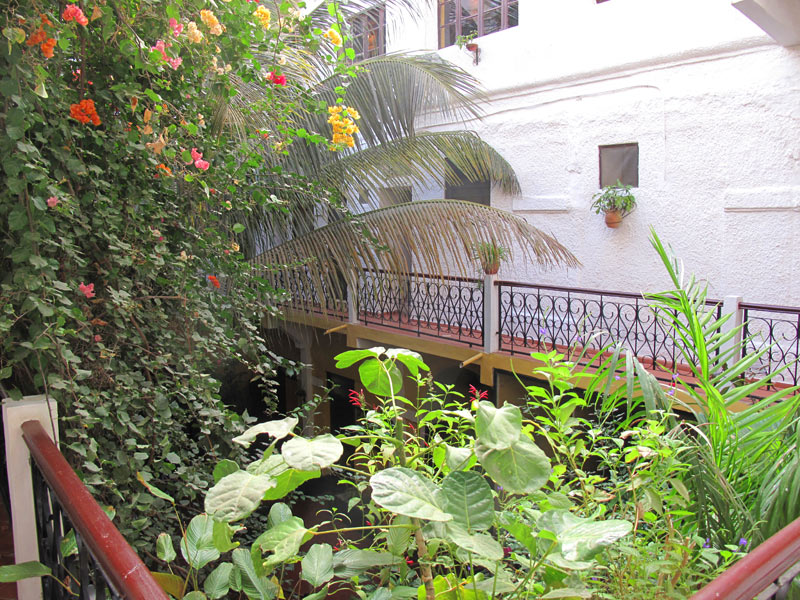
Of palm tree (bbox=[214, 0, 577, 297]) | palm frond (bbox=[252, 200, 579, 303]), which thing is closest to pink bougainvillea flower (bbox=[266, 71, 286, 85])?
palm tree (bbox=[214, 0, 577, 297])

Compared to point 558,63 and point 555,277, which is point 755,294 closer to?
point 555,277

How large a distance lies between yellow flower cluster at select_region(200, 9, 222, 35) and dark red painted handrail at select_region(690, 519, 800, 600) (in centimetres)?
191

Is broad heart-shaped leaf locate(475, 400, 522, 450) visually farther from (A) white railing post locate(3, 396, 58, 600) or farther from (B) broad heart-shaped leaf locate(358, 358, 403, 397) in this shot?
(A) white railing post locate(3, 396, 58, 600)

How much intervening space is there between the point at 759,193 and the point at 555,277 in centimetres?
210

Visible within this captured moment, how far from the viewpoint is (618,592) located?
51.3 inches

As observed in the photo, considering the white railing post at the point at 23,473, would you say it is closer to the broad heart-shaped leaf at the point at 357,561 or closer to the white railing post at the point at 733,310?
the broad heart-shaped leaf at the point at 357,561

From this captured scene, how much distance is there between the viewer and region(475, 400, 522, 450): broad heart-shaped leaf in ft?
3.02

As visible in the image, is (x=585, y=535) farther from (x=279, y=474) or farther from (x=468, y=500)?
(x=279, y=474)

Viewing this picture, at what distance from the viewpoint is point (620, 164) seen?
586 cm

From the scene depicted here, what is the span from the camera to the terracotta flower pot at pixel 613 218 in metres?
5.75

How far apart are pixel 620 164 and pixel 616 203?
449 millimetres

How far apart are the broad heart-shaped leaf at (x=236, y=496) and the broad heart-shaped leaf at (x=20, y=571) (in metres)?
0.47

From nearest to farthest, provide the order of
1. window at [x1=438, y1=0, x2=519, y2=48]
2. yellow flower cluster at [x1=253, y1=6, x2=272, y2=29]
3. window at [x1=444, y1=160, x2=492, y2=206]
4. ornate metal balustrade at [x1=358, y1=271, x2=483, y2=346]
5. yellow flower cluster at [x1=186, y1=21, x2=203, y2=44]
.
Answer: yellow flower cluster at [x1=186, y1=21, x2=203, y2=44], yellow flower cluster at [x1=253, y1=6, x2=272, y2=29], ornate metal balustrade at [x1=358, y1=271, x2=483, y2=346], window at [x1=438, y1=0, x2=519, y2=48], window at [x1=444, y1=160, x2=492, y2=206]

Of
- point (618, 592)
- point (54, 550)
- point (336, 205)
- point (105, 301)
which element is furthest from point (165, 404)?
point (336, 205)
